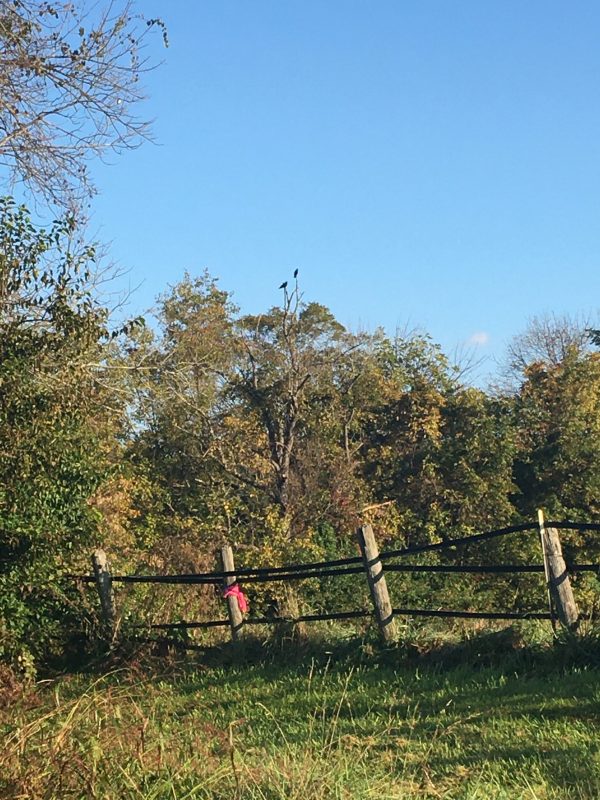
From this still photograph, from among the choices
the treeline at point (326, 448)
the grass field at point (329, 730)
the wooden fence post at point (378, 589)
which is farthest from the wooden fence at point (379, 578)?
the treeline at point (326, 448)

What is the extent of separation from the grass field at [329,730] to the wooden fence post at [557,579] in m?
0.42

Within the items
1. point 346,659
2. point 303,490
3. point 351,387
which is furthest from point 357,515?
point 346,659

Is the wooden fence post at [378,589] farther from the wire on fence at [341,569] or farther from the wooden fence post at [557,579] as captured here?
the wooden fence post at [557,579]

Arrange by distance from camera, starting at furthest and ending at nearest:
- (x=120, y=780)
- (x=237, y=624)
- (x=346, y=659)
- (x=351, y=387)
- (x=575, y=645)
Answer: (x=351, y=387) < (x=237, y=624) < (x=346, y=659) < (x=575, y=645) < (x=120, y=780)

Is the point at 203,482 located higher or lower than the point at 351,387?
lower

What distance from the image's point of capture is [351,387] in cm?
3005

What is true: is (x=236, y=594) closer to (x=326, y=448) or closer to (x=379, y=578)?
(x=379, y=578)

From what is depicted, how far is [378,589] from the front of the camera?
31.8 feet

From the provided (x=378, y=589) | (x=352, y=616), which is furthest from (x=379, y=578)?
(x=352, y=616)

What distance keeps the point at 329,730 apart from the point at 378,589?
116 inches

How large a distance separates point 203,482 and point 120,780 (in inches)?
930

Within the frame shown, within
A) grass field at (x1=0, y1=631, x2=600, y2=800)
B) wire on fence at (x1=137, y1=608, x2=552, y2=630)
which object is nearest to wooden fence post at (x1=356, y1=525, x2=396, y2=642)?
wire on fence at (x1=137, y1=608, x2=552, y2=630)

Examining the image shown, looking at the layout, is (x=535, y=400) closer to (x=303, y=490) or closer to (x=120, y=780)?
(x=303, y=490)

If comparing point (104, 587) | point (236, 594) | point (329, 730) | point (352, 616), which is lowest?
point (329, 730)
